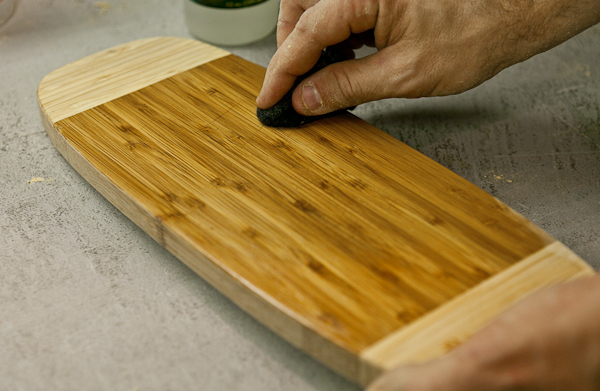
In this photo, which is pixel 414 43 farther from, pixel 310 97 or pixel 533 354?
pixel 533 354

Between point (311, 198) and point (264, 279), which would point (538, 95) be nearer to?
point (311, 198)

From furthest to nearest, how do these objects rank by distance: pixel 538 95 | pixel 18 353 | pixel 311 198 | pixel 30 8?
pixel 30 8 → pixel 538 95 → pixel 311 198 → pixel 18 353

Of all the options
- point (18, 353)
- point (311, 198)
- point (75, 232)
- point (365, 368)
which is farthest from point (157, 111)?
point (365, 368)

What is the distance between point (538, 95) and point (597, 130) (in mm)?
174

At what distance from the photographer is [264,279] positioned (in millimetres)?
813

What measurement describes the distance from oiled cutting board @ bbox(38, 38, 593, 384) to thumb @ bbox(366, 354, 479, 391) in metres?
0.04

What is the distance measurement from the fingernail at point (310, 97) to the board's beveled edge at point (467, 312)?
0.47 meters

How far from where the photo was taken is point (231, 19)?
152 cm

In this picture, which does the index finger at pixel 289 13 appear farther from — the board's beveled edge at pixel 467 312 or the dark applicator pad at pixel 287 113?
the board's beveled edge at pixel 467 312

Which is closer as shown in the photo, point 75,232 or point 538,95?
point 75,232

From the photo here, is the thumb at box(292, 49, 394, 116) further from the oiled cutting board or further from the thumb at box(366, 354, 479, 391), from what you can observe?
the thumb at box(366, 354, 479, 391)

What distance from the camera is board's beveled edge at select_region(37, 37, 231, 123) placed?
3.86 ft

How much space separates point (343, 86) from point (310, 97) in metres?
0.07

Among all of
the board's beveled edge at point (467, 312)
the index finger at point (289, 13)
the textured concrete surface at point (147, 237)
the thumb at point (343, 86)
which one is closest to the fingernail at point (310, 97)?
the thumb at point (343, 86)
